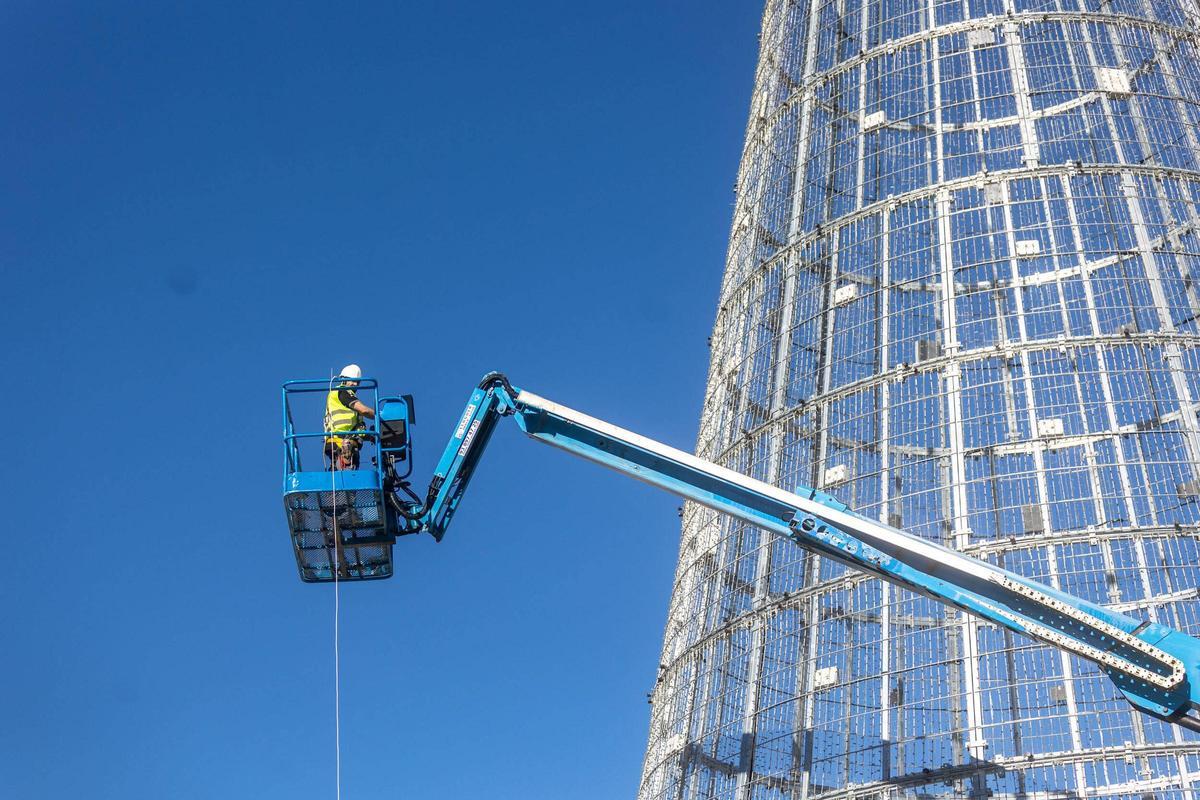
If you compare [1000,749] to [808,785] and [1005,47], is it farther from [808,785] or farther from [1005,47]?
[1005,47]

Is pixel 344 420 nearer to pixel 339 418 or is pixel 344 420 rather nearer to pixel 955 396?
pixel 339 418

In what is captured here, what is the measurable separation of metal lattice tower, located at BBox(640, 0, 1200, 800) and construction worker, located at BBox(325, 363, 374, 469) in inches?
307

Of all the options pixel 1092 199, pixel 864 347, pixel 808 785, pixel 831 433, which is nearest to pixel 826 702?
pixel 808 785

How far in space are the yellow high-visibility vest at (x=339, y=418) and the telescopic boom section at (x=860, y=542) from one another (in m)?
1.19

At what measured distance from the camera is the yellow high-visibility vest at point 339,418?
737 inches

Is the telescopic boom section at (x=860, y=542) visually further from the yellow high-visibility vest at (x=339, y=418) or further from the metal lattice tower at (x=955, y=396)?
the metal lattice tower at (x=955, y=396)

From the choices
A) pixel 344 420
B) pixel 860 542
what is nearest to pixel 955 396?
pixel 860 542

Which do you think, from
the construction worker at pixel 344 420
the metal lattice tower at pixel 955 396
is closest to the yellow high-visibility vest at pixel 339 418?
the construction worker at pixel 344 420

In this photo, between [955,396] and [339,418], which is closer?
[339,418]

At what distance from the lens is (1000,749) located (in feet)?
66.3

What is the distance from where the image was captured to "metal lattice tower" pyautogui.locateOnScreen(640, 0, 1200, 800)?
2097cm

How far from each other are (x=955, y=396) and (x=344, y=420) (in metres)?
9.72

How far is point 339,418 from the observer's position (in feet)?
61.6

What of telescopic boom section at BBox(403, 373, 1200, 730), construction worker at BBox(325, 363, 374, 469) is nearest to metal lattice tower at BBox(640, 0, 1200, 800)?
telescopic boom section at BBox(403, 373, 1200, 730)
